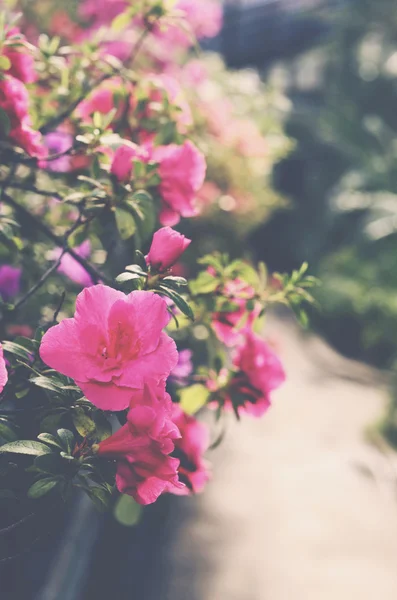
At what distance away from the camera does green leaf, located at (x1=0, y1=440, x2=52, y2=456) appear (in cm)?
81

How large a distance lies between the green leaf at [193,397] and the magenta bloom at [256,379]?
5 cm

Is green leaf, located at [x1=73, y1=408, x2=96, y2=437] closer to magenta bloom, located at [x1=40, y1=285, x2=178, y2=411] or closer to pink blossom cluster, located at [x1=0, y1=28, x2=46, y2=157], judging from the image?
magenta bloom, located at [x1=40, y1=285, x2=178, y2=411]

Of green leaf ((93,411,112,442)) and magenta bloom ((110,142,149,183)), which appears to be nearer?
green leaf ((93,411,112,442))

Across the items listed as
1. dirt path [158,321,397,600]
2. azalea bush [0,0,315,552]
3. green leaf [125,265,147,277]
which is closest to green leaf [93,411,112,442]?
azalea bush [0,0,315,552]

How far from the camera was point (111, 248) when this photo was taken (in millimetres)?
1278

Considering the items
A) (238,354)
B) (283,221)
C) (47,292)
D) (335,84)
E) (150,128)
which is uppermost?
(150,128)

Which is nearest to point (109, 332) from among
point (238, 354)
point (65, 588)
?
point (238, 354)

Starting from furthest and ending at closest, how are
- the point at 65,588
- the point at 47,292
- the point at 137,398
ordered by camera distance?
the point at 65,588 → the point at 47,292 → the point at 137,398

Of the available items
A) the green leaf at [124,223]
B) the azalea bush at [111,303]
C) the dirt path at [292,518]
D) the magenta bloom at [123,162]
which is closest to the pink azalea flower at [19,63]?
the azalea bush at [111,303]

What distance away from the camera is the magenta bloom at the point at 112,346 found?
812 millimetres

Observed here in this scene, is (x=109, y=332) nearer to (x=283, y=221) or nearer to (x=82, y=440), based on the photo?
(x=82, y=440)

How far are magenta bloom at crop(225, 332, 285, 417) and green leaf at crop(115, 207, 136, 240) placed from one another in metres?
0.37

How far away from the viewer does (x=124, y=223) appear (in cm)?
112

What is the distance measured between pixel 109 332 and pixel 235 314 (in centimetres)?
50
